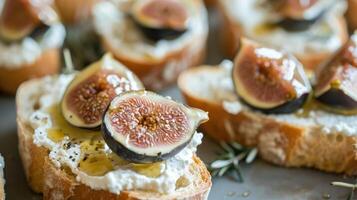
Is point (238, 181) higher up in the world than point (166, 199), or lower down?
lower down

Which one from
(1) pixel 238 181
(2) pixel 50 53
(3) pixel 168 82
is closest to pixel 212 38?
(3) pixel 168 82

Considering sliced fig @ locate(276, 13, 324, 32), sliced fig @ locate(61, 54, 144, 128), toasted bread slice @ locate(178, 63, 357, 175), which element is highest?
sliced fig @ locate(276, 13, 324, 32)

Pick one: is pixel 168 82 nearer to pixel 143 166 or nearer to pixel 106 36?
pixel 106 36

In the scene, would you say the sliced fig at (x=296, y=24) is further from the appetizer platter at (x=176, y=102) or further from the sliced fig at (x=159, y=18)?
the sliced fig at (x=159, y=18)

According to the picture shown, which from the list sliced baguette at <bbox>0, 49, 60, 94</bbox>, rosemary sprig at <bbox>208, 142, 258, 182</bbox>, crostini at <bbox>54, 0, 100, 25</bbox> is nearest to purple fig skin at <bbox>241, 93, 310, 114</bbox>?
rosemary sprig at <bbox>208, 142, 258, 182</bbox>

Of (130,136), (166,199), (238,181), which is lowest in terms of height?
(238,181)

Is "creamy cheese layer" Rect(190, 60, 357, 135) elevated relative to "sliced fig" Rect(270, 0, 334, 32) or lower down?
lower down

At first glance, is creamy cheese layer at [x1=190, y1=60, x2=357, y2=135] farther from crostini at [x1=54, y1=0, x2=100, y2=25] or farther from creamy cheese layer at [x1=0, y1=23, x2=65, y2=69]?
crostini at [x1=54, y1=0, x2=100, y2=25]

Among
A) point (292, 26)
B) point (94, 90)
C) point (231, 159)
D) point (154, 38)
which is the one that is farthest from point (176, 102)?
point (292, 26)
